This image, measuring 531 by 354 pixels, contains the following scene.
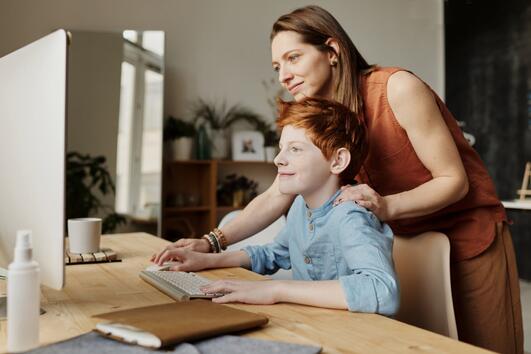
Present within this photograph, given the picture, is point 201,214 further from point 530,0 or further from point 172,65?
point 530,0

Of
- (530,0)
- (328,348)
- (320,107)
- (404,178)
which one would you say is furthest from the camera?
(530,0)

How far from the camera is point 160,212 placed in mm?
4664

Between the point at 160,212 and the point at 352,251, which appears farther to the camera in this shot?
the point at 160,212

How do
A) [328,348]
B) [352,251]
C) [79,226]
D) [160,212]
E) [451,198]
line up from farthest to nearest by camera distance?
1. [160,212]
2. [79,226]
3. [451,198]
4. [352,251]
5. [328,348]

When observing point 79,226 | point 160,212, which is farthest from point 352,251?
point 160,212

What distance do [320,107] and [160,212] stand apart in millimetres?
3534

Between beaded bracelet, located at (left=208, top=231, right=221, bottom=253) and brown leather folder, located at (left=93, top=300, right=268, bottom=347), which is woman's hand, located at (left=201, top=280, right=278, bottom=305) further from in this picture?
beaded bracelet, located at (left=208, top=231, right=221, bottom=253)

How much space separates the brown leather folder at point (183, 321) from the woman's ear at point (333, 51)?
80cm

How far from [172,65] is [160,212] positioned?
131 centimetres

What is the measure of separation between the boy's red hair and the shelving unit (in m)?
3.64

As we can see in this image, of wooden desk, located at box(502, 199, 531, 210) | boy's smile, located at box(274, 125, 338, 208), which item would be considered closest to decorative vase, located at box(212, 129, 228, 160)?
wooden desk, located at box(502, 199, 531, 210)

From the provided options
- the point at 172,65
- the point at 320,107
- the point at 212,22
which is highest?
the point at 212,22

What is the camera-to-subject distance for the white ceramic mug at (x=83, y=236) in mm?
1657

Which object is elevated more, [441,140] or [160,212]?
[441,140]
